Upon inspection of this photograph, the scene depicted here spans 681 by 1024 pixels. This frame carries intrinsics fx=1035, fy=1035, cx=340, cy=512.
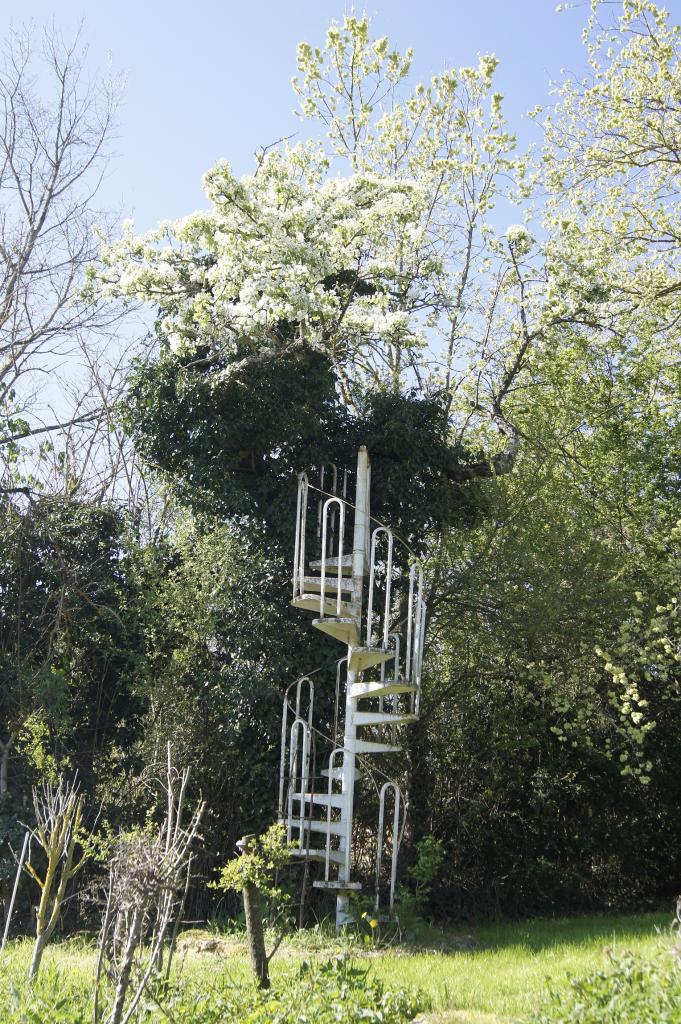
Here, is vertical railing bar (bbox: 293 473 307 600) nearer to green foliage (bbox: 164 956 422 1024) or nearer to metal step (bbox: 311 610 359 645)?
metal step (bbox: 311 610 359 645)

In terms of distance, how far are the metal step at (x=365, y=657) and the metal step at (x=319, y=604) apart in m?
0.28

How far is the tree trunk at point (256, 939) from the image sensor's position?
4.88 m

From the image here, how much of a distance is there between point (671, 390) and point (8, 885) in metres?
7.29

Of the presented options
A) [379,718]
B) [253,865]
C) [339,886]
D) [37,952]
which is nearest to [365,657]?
[379,718]

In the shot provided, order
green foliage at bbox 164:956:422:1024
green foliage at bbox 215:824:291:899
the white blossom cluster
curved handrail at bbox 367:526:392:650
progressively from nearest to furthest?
green foliage at bbox 164:956:422:1024
green foliage at bbox 215:824:291:899
curved handrail at bbox 367:526:392:650
the white blossom cluster

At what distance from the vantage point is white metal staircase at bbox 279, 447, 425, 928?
23.1 feet

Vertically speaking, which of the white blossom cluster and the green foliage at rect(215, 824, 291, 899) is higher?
the white blossom cluster

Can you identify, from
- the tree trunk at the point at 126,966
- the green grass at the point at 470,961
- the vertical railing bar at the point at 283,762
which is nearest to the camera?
the tree trunk at the point at 126,966

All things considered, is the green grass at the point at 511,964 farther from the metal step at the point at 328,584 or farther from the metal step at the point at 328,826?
the metal step at the point at 328,584

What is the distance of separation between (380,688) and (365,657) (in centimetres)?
33

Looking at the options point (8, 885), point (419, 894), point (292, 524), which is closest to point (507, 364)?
point (292, 524)

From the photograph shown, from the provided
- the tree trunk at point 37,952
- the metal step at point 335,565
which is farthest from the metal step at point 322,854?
the tree trunk at point 37,952

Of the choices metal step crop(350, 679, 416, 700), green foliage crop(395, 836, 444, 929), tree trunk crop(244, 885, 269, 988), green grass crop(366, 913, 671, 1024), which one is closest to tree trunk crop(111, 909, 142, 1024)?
tree trunk crop(244, 885, 269, 988)

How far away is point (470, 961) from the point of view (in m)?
6.19
